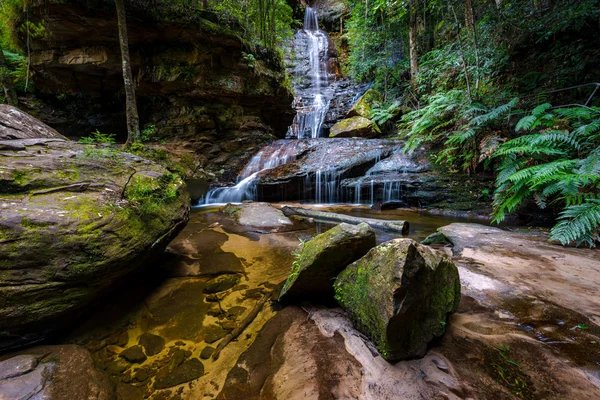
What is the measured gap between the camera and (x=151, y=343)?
2027 millimetres

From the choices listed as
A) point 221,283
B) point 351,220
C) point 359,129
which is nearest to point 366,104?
point 359,129

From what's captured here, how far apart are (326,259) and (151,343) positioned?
1708 millimetres

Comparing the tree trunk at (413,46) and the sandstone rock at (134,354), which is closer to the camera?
the sandstone rock at (134,354)

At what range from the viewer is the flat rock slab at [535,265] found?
2136 mm

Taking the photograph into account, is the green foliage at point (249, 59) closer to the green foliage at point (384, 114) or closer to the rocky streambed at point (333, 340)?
the green foliage at point (384, 114)

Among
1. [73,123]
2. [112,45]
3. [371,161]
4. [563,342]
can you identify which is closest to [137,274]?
[563,342]

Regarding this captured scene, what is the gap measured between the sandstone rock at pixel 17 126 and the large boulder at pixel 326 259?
435 cm

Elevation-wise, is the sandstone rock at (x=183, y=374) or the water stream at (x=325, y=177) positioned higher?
the water stream at (x=325, y=177)

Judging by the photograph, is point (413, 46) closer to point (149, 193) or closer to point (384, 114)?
point (384, 114)

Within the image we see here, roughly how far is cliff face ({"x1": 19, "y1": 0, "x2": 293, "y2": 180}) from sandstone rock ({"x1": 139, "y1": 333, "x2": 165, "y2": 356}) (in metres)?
9.22

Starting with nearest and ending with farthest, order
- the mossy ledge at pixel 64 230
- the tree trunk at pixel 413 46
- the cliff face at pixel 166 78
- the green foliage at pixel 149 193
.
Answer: the mossy ledge at pixel 64 230 < the green foliage at pixel 149 193 < the cliff face at pixel 166 78 < the tree trunk at pixel 413 46

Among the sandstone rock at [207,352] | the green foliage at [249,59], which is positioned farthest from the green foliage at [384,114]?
the sandstone rock at [207,352]

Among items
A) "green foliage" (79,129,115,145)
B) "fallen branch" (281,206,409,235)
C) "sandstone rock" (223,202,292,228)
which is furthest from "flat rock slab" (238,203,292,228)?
"green foliage" (79,129,115,145)

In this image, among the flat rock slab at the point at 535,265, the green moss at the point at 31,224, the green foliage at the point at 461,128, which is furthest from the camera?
the green foliage at the point at 461,128
